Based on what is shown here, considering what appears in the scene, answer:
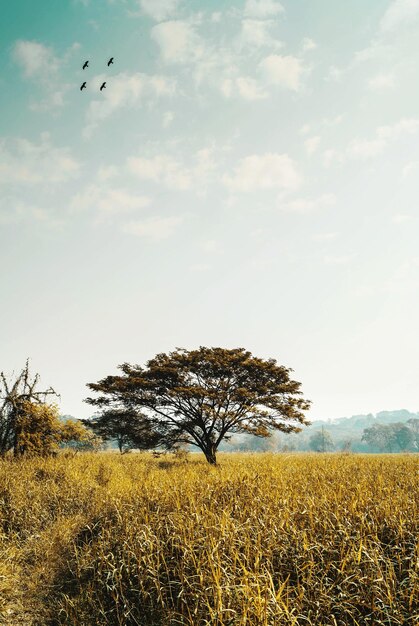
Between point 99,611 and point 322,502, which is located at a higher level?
point 322,502

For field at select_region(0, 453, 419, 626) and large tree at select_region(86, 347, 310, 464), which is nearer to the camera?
field at select_region(0, 453, 419, 626)

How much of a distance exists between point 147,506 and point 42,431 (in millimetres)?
10944

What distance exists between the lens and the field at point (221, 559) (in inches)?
137

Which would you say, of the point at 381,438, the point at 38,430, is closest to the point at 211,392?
the point at 38,430

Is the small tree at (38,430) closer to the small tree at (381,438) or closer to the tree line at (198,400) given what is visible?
the tree line at (198,400)

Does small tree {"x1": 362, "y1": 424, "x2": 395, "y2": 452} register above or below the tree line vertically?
below

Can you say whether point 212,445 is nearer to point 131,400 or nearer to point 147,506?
point 131,400

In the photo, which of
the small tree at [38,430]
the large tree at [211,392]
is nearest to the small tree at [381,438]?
the large tree at [211,392]

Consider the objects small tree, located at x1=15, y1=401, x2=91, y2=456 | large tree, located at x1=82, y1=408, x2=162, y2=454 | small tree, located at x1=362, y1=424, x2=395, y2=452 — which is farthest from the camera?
small tree, located at x1=362, y1=424, x2=395, y2=452

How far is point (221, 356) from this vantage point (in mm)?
18234

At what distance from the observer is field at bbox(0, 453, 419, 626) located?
3488mm

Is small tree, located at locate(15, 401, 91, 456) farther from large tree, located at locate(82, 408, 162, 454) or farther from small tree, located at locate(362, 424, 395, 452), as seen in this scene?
small tree, located at locate(362, 424, 395, 452)

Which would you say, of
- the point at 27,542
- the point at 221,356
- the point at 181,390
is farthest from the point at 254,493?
the point at 221,356

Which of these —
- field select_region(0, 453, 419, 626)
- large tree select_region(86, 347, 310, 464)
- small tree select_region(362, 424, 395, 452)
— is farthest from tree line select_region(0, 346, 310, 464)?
small tree select_region(362, 424, 395, 452)
